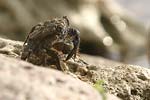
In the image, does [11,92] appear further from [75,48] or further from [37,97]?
[75,48]

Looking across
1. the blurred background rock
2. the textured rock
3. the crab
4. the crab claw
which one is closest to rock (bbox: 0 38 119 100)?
the textured rock

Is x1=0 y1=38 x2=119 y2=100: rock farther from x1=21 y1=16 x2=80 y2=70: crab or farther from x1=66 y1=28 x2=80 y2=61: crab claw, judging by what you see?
x1=66 y1=28 x2=80 y2=61: crab claw

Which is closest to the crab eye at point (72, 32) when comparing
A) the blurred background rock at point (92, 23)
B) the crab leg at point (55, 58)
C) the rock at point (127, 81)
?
the crab leg at point (55, 58)

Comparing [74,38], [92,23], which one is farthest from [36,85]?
[92,23]

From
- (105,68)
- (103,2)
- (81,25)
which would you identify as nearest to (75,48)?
(105,68)

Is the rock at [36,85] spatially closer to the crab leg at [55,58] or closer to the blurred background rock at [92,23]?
the crab leg at [55,58]

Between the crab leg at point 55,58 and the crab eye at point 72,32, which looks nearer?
the crab leg at point 55,58
